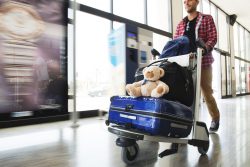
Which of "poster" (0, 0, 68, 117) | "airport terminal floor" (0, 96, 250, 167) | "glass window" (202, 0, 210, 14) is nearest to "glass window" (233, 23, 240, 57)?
"glass window" (202, 0, 210, 14)

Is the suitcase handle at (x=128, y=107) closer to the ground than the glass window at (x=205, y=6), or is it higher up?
closer to the ground

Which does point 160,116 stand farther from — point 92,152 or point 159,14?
point 159,14

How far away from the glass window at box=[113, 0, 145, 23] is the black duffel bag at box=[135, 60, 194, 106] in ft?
11.0

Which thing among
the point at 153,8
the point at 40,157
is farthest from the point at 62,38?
the point at 153,8

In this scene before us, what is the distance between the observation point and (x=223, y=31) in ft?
35.1

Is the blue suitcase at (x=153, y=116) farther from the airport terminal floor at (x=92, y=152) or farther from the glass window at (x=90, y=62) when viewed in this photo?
the glass window at (x=90, y=62)

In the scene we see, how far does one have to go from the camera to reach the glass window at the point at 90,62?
3.84 m

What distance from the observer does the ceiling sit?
359 inches

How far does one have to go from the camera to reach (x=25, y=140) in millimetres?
2021

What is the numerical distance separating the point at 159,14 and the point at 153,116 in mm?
5393

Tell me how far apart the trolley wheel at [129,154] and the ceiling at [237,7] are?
9.03 m

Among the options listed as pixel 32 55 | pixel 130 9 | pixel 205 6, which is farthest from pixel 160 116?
pixel 205 6

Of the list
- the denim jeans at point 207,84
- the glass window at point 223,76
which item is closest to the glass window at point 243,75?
the glass window at point 223,76

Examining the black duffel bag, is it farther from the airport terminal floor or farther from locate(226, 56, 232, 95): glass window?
locate(226, 56, 232, 95): glass window
